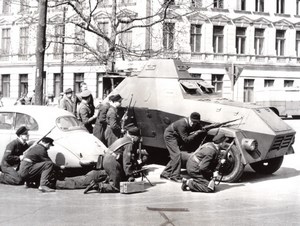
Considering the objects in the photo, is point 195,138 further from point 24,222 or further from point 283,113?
point 283,113

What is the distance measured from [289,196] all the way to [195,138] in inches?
97.8

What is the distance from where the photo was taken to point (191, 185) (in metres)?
10.9

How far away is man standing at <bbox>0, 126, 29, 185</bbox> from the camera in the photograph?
37.3 feet

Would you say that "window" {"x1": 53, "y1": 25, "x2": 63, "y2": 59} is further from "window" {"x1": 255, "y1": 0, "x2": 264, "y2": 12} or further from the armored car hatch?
"window" {"x1": 255, "y1": 0, "x2": 264, "y2": 12}

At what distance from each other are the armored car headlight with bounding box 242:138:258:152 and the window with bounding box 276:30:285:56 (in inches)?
1317

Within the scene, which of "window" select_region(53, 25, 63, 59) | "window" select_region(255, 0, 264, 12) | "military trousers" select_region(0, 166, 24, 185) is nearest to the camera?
"military trousers" select_region(0, 166, 24, 185)

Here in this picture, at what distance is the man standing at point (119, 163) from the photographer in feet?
35.0

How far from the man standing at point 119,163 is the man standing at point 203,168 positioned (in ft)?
3.74

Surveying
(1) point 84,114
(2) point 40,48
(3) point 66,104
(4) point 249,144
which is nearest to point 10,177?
(1) point 84,114

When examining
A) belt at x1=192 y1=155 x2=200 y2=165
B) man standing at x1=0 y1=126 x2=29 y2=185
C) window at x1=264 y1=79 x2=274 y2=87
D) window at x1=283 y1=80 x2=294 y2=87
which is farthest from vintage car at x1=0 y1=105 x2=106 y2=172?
window at x1=283 y1=80 x2=294 y2=87

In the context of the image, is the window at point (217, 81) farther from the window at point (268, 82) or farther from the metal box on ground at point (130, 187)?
the metal box on ground at point (130, 187)

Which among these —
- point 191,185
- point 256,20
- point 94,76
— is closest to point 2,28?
point 94,76

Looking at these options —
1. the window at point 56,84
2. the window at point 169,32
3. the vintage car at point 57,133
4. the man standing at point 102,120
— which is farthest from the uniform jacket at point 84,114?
the window at point 56,84

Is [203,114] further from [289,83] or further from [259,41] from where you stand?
[289,83]
